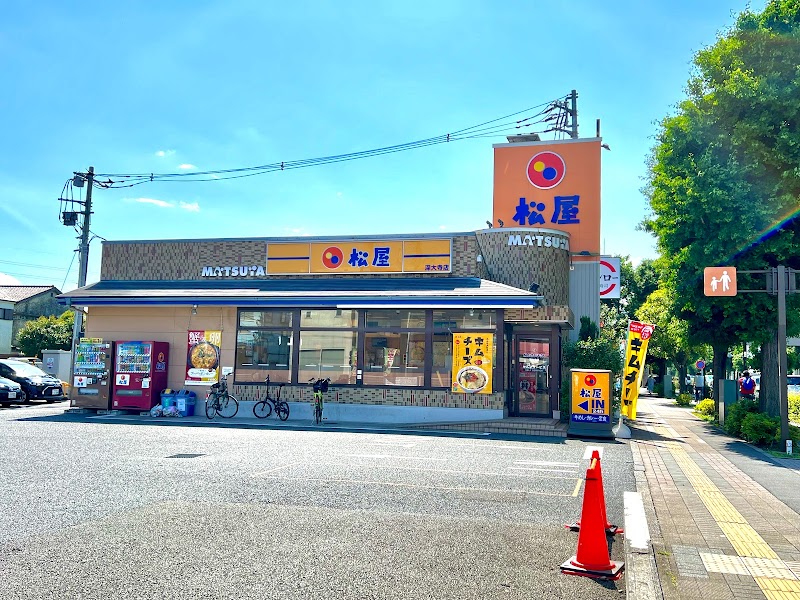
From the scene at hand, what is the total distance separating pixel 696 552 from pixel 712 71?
45.6ft

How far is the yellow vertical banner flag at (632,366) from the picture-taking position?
1686cm

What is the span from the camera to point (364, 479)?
9.59m

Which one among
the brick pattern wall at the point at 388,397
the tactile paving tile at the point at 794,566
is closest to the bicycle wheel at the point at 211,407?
the brick pattern wall at the point at 388,397

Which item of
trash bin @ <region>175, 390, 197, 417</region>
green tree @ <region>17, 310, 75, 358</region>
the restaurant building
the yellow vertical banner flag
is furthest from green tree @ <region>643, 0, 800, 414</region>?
green tree @ <region>17, 310, 75, 358</region>

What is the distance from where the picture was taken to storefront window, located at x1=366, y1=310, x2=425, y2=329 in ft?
62.2

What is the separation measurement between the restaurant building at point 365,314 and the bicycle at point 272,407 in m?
0.47

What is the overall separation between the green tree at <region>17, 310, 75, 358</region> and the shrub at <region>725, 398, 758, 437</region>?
126 ft

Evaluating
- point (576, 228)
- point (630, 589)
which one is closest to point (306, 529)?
point (630, 589)

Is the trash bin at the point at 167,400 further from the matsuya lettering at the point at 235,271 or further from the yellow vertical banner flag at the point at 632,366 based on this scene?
the yellow vertical banner flag at the point at 632,366

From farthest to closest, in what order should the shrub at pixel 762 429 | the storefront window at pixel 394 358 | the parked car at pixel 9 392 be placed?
the parked car at pixel 9 392 → the storefront window at pixel 394 358 → the shrub at pixel 762 429

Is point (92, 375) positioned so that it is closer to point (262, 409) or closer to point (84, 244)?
point (262, 409)

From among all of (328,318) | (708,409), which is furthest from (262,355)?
(708,409)

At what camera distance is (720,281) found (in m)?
14.5

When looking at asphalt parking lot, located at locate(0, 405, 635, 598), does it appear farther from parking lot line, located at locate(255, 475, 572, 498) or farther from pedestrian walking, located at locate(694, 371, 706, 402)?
pedestrian walking, located at locate(694, 371, 706, 402)
